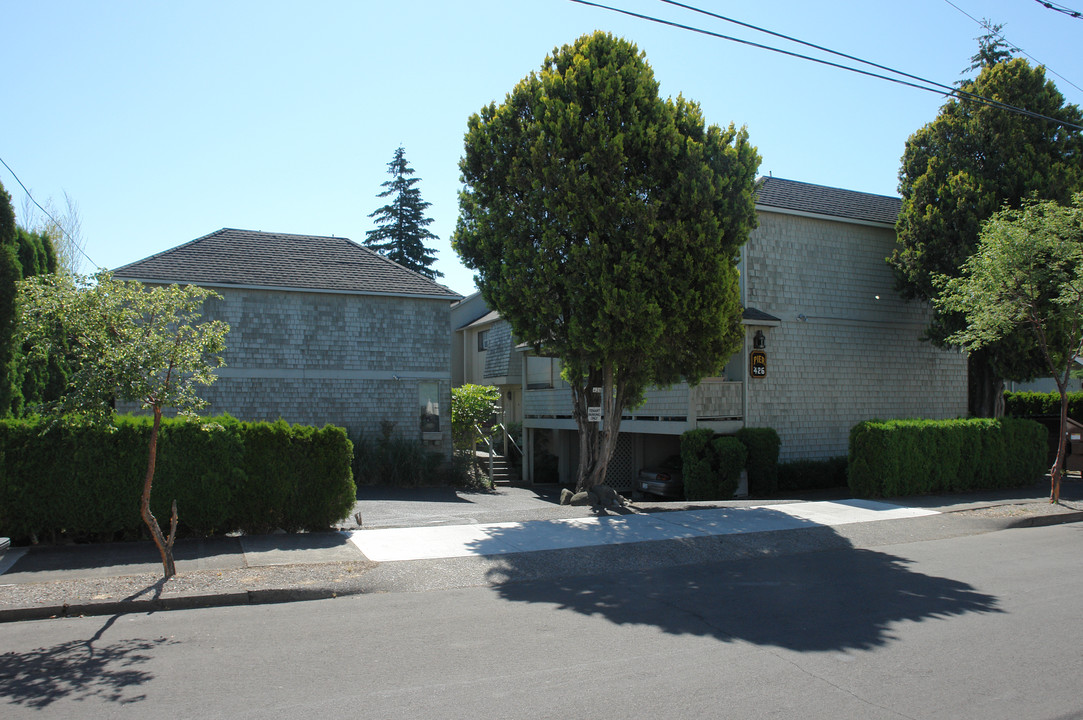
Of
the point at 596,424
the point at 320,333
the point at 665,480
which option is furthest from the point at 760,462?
the point at 320,333

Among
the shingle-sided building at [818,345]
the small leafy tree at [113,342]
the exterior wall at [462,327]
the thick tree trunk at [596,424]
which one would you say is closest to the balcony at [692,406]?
the shingle-sided building at [818,345]

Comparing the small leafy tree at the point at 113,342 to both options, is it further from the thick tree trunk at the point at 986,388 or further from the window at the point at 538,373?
the thick tree trunk at the point at 986,388

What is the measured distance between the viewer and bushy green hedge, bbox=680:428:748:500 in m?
17.3

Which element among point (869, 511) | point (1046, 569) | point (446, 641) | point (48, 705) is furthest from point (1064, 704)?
point (869, 511)

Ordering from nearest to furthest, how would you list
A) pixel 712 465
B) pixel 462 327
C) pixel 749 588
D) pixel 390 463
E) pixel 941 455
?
pixel 749 588
pixel 941 455
pixel 712 465
pixel 390 463
pixel 462 327

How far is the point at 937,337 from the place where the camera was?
19578mm

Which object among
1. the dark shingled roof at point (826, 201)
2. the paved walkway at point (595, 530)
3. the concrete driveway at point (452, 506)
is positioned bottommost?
the concrete driveway at point (452, 506)

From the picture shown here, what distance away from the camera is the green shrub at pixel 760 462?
58.1 feet

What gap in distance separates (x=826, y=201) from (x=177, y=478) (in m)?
17.2

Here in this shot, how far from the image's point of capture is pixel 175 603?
292 inches

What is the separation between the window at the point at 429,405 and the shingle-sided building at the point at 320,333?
3cm

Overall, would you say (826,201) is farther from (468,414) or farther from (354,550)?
(354,550)

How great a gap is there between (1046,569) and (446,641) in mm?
Result: 7177

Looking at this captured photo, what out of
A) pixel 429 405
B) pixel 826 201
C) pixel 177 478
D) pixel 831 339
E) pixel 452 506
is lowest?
pixel 452 506
